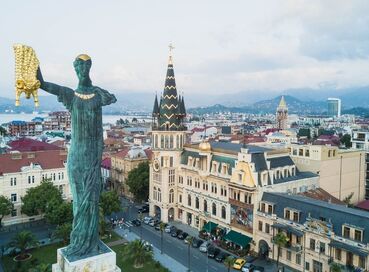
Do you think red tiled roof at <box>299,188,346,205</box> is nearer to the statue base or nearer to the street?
the street

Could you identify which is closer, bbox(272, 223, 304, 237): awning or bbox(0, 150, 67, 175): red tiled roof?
bbox(272, 223, 304, 237): awning

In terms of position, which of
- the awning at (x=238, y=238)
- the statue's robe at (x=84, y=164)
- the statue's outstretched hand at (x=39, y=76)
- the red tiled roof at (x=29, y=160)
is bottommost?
the awning at (x=238, y=238)

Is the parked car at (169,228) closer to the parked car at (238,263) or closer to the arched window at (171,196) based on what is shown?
the arched window at (171,196)

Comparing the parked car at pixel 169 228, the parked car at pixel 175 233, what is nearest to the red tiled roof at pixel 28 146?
the parked car at pixel 169 228

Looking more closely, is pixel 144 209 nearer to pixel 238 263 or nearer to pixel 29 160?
pixel 29 160

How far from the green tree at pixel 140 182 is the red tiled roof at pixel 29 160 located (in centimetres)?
1432

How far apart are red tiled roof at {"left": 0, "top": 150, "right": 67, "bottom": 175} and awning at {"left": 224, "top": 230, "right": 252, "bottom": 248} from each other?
3427 centimetres

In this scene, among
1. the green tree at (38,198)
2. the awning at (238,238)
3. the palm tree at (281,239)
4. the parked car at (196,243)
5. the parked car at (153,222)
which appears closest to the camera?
the palm tree at (281,239)

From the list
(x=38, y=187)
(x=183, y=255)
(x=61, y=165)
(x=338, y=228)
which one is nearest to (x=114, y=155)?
(x=61, y=165)

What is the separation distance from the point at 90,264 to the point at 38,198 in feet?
130

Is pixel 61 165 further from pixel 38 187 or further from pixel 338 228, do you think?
pixel 338 228

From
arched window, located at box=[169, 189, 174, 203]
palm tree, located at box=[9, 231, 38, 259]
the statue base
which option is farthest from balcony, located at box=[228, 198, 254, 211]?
the statue base

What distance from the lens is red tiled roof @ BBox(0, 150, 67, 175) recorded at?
63938 mm

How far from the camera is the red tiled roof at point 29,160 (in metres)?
→ 63.9
